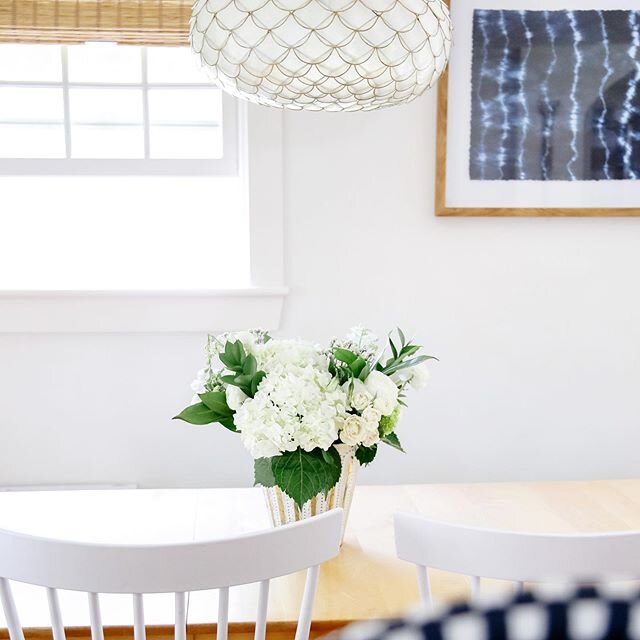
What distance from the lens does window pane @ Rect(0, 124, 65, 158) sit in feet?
7.50

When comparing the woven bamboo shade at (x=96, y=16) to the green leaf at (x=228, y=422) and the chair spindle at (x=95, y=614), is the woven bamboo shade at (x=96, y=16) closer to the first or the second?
the green leaf at (x=228, y=422)

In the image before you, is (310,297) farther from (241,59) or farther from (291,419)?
→ (241,59)

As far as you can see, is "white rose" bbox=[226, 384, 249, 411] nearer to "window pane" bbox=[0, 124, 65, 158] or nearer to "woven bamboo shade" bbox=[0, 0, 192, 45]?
"woven bamboo shade" bbox=[0, 0, 192, 45]

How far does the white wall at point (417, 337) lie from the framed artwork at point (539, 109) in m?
0.06

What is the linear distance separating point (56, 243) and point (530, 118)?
4.52ft

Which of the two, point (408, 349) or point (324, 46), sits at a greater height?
point (324, 46)

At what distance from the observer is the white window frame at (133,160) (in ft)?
7.45

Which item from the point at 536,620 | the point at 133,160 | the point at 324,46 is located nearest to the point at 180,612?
the point at 324,46

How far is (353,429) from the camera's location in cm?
130

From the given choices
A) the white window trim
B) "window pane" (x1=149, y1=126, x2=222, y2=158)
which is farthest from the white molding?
"window pane" (x1=149, y1=126, x2=222, y2=158)

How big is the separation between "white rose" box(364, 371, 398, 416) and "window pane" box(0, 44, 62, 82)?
1.47 m

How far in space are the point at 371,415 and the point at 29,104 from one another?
1.52 m

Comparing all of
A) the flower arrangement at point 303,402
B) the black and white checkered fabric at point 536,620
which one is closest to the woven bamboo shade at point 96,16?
the flower arrangement at point 303,402

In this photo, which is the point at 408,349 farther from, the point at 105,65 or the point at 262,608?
the point at 105,65
